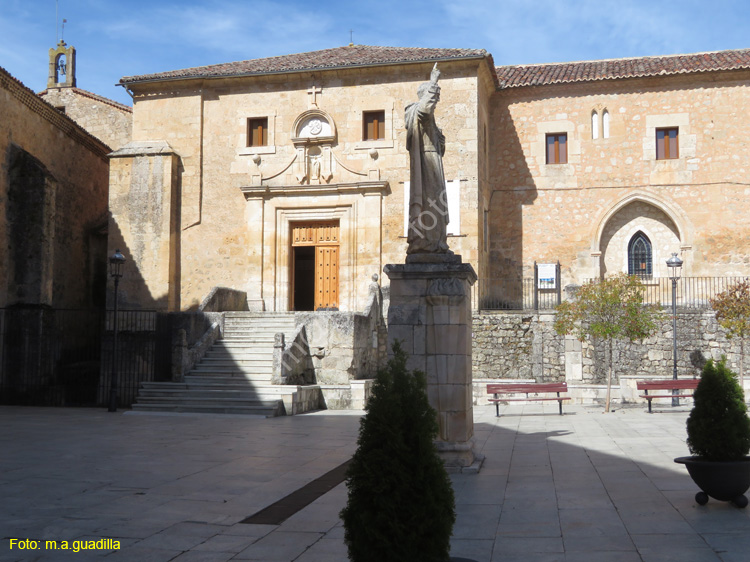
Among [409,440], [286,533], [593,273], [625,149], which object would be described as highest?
[625,149]

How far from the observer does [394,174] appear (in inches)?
931

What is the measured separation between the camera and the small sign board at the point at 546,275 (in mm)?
24547

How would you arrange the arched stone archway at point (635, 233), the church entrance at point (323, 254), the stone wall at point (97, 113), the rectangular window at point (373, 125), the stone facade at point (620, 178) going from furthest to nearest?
the stone wall at point (97, 113) → the arched stone archway at point (635, 233) → the stone facade at point (620, 178) → the church entrance at point (323, 254) → the rectangular window at point (373, 125)

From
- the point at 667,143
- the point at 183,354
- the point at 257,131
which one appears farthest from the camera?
the point at 667,143

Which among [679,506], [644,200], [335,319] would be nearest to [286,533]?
[679,506]

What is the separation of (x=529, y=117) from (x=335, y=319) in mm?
11404

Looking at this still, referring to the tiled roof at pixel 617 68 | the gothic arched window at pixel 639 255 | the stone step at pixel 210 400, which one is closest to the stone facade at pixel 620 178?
the gothic arched window at pixel 639 255

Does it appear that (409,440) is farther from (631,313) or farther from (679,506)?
(631,313)

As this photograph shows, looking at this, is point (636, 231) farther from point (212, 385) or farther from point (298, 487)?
point (298, 487)

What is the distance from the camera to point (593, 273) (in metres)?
25.2

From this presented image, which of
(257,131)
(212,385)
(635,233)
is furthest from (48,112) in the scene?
(635,233)

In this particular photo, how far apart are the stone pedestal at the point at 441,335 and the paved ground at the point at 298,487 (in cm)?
57

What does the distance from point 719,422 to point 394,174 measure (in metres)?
17.5

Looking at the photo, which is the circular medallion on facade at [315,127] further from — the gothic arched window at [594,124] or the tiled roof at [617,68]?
the gothic arched window at [594,124]
